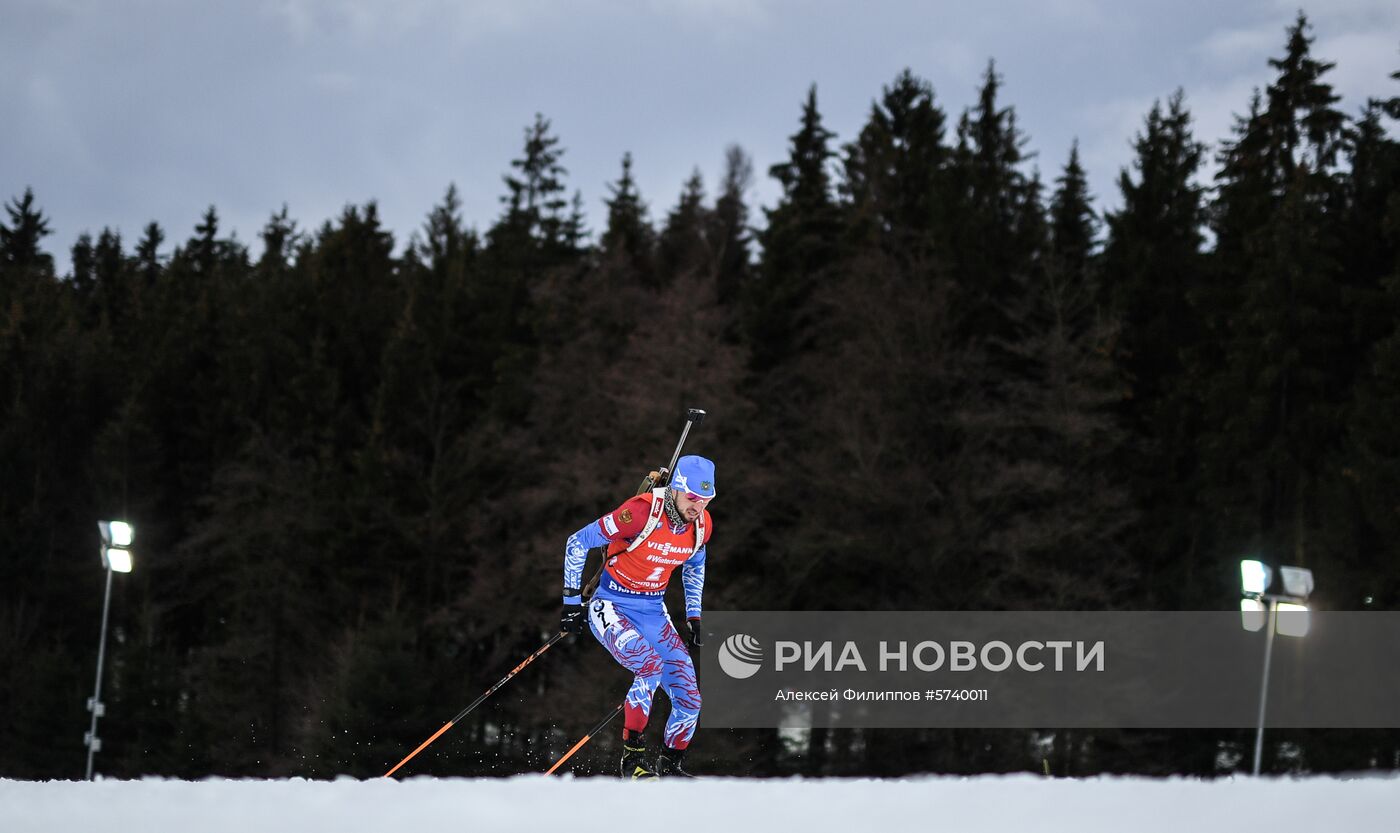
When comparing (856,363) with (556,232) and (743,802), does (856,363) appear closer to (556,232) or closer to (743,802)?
(556,232)

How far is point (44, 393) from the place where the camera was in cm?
4206

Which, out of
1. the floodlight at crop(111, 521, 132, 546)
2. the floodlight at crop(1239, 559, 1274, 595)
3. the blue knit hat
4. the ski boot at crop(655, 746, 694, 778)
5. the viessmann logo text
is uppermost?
the floodlight at crop(1239, 559, 1274, 595)

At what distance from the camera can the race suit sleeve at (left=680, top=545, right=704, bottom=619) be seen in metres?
8.04

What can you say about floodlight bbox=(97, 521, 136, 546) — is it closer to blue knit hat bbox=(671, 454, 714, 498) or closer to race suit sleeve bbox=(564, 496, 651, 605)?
race suit sleeve bbox=(564, 496, 651, 605)

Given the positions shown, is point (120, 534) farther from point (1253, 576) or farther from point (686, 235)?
point (686, 235)

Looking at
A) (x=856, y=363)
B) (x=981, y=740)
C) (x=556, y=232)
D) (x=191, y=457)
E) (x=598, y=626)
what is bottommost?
(x=981, y=740)

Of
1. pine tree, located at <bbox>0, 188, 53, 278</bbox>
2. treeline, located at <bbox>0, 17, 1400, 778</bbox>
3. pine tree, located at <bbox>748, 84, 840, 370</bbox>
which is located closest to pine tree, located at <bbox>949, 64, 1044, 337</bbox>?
treeline, located at <bbox>0, 17, 1400, 778</bbox>

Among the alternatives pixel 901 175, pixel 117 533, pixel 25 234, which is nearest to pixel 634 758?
pixel 117 533

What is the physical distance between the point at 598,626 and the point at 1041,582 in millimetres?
18601

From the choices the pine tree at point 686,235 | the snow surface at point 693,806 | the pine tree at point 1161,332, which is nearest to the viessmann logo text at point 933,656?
the pine tree at point 1161,332

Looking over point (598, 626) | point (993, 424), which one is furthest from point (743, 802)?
point (993, 424)

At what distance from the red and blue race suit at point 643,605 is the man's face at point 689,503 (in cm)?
12

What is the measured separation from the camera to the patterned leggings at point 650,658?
303 inches

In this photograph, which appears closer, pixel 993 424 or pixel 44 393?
pixel 993 424
